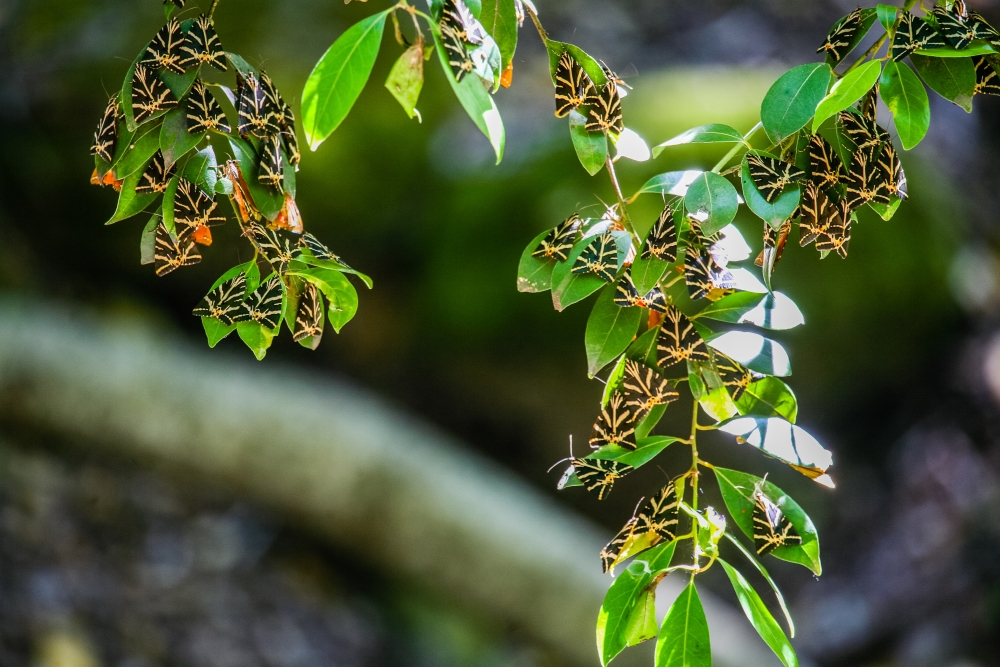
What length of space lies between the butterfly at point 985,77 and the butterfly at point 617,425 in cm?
26

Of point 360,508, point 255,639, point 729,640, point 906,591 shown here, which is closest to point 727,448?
point 729,640

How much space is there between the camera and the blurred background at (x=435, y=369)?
174 centimetres

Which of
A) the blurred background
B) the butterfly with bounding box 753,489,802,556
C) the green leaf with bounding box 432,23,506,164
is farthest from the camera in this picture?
the blurred background

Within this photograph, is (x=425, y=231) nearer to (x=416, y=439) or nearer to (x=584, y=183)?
(x=584, y=183)

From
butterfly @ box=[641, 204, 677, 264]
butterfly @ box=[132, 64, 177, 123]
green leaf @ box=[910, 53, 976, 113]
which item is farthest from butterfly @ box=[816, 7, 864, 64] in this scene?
butterfly @ box=[132, 64, 177, 123]

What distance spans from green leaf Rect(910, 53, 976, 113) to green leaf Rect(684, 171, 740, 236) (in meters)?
0.13

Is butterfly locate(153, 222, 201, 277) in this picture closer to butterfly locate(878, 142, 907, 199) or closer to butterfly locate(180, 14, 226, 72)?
butterfly locate(180, 14, 226, 72)

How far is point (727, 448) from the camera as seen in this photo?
72.2 inches

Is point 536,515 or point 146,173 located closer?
point 146,173

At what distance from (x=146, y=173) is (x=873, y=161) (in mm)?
393

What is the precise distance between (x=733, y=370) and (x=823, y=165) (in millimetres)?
125

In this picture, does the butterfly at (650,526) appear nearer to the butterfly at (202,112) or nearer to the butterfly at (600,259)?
the butterfly at (600,259)

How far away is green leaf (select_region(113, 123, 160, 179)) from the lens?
423 millimetres

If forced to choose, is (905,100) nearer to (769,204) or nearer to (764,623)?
(769,204)
